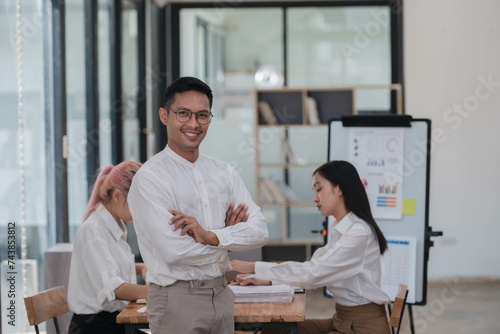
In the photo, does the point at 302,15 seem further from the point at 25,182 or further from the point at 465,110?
the point at 25,182

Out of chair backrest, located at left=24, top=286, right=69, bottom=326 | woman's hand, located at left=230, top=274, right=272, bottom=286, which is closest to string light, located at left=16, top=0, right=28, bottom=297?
chair backrest, located at left=24, top=286, right=69, bottom=326

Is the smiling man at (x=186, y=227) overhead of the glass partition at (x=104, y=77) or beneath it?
beneath

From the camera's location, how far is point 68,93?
459cm

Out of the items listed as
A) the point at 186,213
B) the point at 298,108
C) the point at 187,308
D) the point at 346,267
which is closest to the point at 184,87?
the point at 186,213

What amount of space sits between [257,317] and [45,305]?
101 cm

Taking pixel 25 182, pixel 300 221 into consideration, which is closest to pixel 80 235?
pixel 25 182

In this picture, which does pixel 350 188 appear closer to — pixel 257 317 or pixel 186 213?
pixel 257 317

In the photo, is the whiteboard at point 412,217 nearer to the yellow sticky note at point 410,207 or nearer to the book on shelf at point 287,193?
the yellow sticky note at point 410,207

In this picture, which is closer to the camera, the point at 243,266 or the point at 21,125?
the point at 243,266

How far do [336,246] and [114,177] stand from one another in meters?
1.06

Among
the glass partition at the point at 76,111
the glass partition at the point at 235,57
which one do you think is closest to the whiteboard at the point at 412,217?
the glass partition at the point at 76,111

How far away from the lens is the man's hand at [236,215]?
2436 mm

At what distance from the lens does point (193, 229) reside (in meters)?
2.26

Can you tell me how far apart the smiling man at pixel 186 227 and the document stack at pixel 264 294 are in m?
0.36
